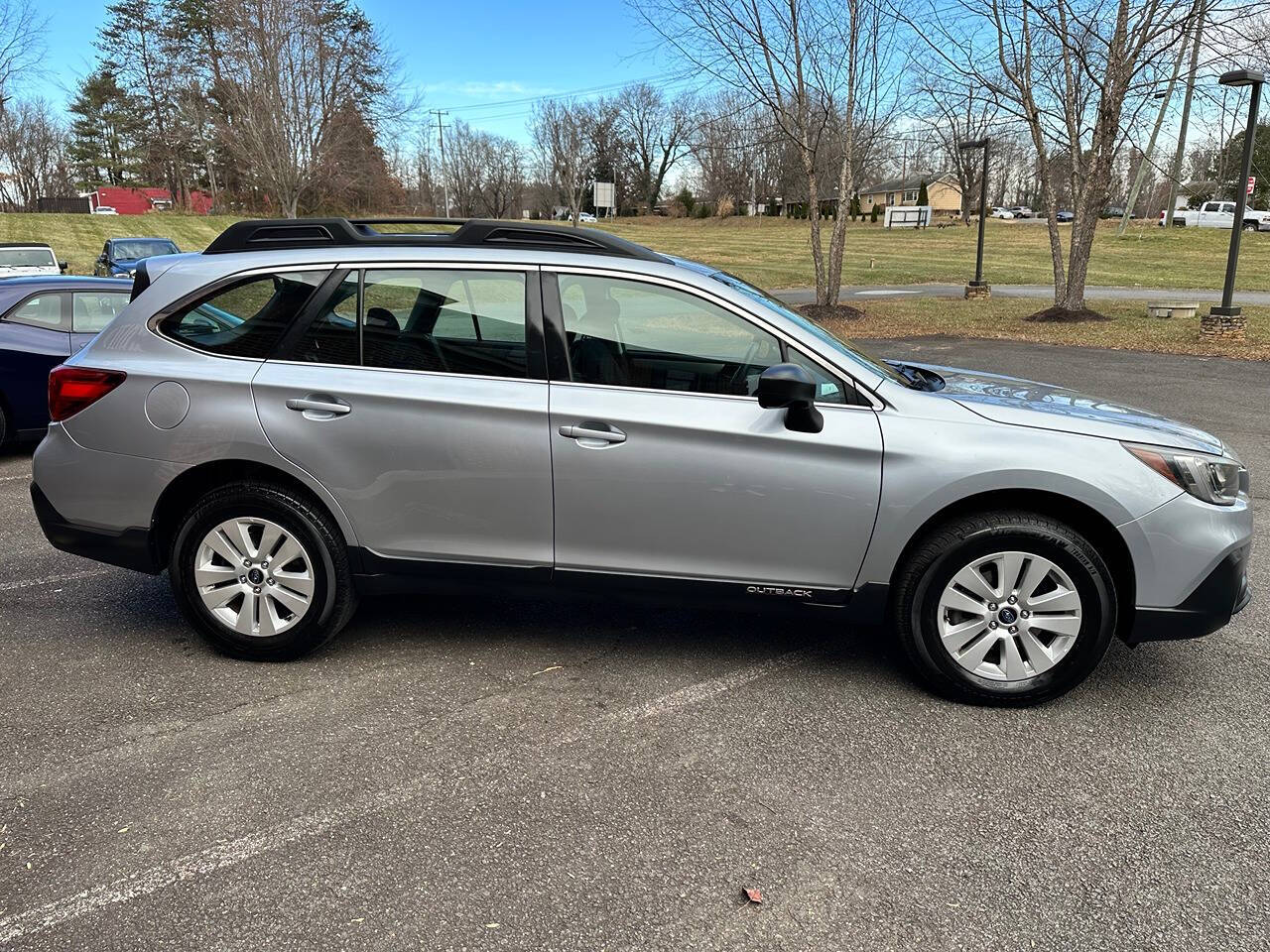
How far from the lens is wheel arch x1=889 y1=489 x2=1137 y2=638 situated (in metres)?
3.38

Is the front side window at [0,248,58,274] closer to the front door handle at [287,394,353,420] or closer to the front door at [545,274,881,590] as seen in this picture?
the front door handle at [287,394,353,420]

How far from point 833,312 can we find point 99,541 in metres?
17.7

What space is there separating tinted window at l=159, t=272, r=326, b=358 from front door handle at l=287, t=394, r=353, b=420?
0.96 feet

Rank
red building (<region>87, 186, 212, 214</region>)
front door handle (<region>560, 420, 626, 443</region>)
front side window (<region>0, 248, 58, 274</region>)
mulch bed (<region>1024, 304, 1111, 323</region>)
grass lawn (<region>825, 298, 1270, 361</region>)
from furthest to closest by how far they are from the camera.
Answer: red building (<region>87, 186, 212, 214</region>)
front side window (<region>0, 248, 58, 274</region>)
mulch bed (<region>1024, 304, 1111, 323</region>)
grass lawn (<region>825, 298, 1270, 361</region>)
front door handle (<region>560, 420, 626, 443</region>)

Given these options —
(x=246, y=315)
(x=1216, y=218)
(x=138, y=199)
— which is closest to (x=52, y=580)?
(x=246, y=315)

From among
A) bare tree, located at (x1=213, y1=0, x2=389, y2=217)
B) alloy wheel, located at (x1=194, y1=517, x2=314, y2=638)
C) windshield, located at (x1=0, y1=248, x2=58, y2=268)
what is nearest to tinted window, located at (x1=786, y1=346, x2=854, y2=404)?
alloy wheel, located at (x1=194, y1=517, x2=314, y2=638)

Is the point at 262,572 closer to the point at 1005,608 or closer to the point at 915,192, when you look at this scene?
the point at 1005,608

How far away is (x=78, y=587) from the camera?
15.6ft

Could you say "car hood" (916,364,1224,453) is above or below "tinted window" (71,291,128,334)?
below

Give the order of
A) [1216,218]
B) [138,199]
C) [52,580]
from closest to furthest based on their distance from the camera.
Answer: [52,580]
[1216,218]
[138,199]

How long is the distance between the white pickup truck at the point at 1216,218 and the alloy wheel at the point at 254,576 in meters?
63.9

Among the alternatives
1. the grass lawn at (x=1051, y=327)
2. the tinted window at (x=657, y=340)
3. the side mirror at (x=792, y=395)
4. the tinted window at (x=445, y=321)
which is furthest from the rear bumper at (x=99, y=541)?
the grass lawn at (x=1051, y=327)

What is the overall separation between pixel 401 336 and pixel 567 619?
1.53m

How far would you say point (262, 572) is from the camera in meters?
3.77
